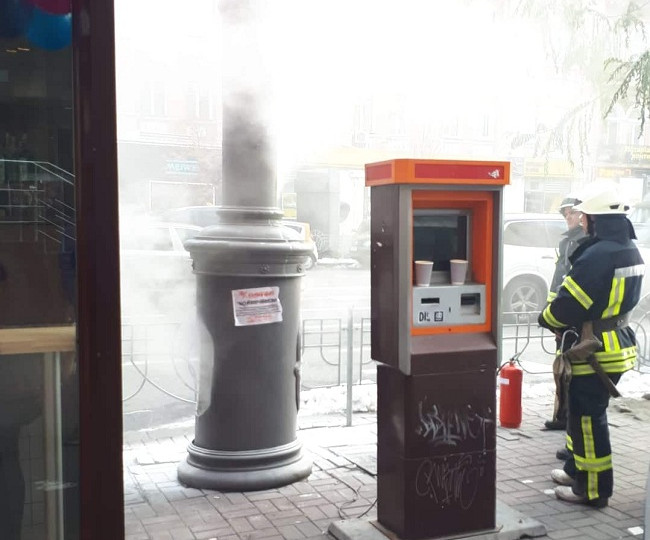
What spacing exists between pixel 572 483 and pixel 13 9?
3675 mm

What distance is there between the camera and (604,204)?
12.4 feet

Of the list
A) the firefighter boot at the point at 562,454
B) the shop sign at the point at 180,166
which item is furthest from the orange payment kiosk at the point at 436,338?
the shop sign at the point at 180,166

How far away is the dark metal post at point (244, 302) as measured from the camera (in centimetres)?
405

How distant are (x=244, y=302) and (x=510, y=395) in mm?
2330

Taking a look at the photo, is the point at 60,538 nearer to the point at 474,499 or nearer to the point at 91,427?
the point at 91,427

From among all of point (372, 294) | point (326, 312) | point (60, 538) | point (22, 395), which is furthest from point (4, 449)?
point (326, 312)

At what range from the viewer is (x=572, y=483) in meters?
4.12

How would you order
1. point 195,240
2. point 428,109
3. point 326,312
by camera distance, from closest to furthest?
point 195,240 < point 428,109 < point 326,312

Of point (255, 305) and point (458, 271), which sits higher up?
point (458, 271)

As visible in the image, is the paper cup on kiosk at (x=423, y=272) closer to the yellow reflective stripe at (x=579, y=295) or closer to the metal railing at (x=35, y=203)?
A: the yellow reflective stripe at (x=579, y=295)

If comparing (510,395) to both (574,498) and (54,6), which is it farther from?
(54,6)

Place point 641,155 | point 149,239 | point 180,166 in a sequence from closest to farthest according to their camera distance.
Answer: point 149,239 < point 180,166 < point 641,155

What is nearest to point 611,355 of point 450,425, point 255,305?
point 450,425

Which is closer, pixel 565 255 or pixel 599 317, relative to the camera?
pixel 599 317
